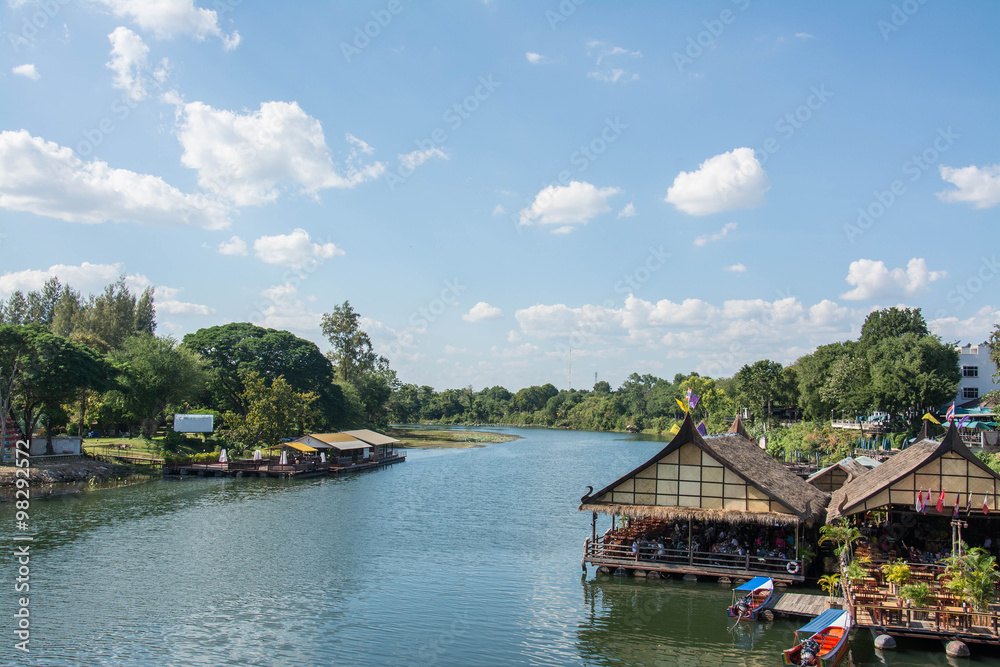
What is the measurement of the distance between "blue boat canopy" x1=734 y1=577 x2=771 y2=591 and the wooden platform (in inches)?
29.2

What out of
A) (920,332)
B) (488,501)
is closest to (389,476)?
(488,501)

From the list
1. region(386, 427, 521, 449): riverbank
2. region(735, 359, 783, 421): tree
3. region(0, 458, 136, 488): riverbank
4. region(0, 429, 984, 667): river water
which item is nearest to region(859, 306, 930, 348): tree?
region(735, 359, 783, 421): tree

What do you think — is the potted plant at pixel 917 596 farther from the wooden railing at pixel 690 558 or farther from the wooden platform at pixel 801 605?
the wooden railing at pixel 690 558

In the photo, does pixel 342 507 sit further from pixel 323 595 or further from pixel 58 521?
pixel 323 595

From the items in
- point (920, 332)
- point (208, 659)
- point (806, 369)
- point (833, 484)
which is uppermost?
point (920, 332)

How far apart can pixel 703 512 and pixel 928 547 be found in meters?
9.11

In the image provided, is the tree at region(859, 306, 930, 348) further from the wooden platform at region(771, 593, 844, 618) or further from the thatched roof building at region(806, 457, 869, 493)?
the wooden platform at region(771, 593, 844, 618)

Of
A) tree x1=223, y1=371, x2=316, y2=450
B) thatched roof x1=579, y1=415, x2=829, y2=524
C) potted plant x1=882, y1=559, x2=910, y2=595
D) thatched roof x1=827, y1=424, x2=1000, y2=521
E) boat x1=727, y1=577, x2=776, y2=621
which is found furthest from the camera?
tree x1=223, y1=371, x2=316, y2=450

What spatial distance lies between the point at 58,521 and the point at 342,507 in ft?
52.7

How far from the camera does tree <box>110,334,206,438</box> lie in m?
66.7

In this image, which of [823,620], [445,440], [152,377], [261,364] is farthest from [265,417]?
[823,620]

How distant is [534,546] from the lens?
34.9 meters

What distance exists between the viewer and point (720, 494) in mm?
26859

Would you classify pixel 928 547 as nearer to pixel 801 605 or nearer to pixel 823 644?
pixel 801 605
